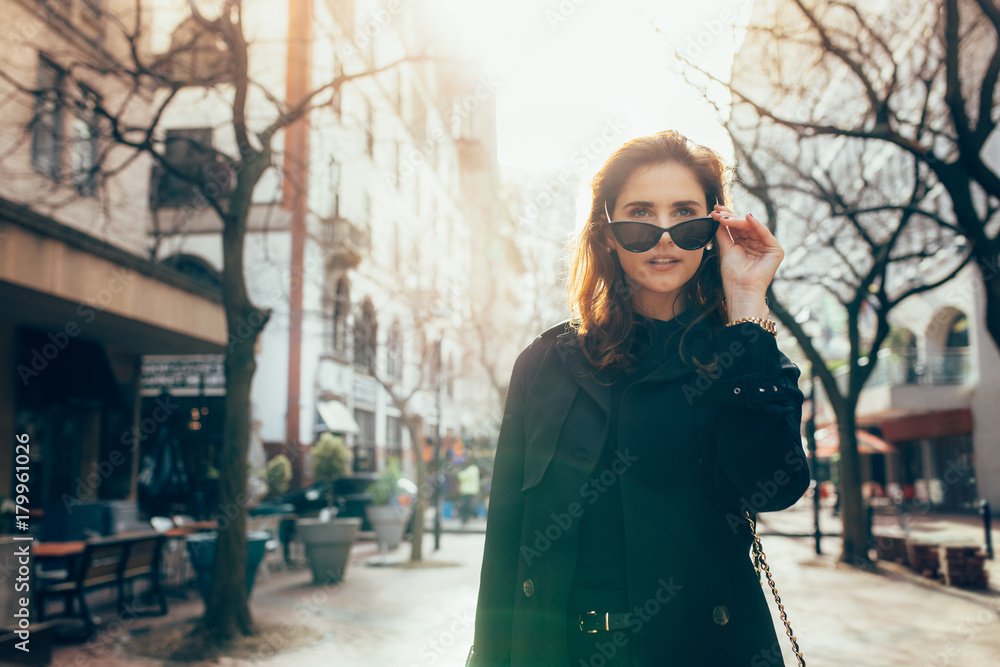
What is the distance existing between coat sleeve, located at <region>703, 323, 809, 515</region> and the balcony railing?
31783 millimetres

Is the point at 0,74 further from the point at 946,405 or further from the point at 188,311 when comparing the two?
the point at 946,405

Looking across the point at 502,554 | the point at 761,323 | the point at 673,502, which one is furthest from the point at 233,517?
the point at 761,323

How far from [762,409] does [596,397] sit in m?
0.41

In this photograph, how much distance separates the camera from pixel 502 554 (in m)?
2.09

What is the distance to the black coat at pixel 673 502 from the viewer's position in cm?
181

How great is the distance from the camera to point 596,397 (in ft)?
6.71

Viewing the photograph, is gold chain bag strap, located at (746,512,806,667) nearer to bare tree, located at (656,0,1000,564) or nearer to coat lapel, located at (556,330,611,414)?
coat lapel, located at (556,330,611,414)

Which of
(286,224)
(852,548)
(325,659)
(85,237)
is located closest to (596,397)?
(325,659)

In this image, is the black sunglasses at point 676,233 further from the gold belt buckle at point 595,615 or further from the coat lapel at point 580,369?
the gold belt buckle at point 595,615

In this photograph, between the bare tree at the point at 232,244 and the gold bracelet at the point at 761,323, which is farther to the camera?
the bare tree at the point at 232,244

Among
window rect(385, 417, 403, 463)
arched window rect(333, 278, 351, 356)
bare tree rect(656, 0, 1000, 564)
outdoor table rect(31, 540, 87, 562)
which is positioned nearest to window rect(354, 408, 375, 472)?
window rect(385, 417, 403, 463)

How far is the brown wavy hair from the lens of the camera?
211 cm

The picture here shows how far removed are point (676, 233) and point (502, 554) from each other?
904mm

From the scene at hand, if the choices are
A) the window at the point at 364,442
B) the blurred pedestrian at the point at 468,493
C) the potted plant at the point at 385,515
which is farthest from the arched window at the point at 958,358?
the potted plant at the point at 385,515
